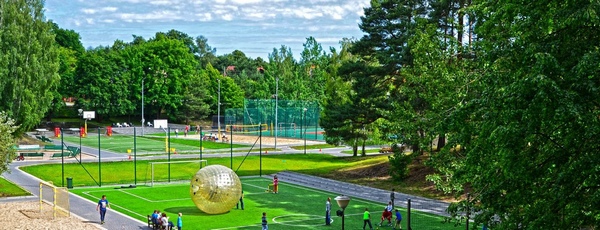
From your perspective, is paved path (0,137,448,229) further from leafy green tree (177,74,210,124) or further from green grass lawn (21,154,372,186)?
leafy green tree (177,74,210,124)

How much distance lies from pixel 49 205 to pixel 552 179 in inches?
1193

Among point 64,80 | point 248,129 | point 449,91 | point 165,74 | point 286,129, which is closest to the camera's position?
point 449,91

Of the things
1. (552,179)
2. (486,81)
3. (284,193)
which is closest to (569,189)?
(552,179)

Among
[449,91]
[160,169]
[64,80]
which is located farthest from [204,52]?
[449,91]

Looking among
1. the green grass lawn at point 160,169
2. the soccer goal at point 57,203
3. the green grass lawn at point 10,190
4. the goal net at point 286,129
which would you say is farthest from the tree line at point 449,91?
the green grass lawn at point 10,190

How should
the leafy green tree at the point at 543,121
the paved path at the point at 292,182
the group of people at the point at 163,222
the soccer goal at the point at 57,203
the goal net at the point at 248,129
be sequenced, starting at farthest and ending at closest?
the goal net at the point at 248,129 → the soccer goal at the point at 57,203 → the paved path at the point at 292,182 → the group of people at the point at 163,222 → the leafy green tree at the point at 543,121

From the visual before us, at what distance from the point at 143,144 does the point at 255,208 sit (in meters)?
45.7

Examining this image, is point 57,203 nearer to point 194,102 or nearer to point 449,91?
point 449,91

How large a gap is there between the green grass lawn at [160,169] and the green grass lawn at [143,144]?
41.5 ft

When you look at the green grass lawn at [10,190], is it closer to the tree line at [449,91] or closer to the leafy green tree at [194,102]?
the tree line at [449,91]

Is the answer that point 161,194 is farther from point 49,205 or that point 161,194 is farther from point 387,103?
point 387,103

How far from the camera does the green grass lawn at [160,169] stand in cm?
4978

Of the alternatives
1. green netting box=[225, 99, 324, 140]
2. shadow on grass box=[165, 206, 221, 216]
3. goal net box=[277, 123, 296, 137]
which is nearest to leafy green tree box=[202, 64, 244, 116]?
green netting box=[225, 99, 324, 140]

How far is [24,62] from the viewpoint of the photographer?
6494 centimetres
